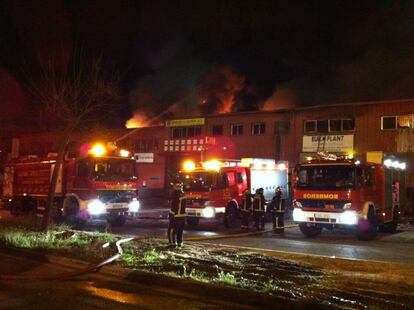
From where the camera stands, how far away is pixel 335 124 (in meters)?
29.8

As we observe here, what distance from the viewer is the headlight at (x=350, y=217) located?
45.8ft

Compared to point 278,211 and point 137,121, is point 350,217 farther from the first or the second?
point 137,121

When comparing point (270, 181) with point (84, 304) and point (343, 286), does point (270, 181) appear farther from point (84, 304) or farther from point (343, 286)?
point (84, 304)

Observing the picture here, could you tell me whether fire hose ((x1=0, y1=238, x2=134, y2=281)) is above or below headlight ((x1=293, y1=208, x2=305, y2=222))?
below

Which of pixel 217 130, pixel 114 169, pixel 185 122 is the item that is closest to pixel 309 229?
pixel 114 169

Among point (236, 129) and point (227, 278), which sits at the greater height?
point (236, 129)

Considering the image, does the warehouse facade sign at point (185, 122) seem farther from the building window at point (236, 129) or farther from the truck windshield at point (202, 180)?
the truck windshield at point (202, 180)

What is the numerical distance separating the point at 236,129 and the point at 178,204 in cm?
2248

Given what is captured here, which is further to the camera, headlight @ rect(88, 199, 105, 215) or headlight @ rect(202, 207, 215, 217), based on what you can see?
headlight @ rect(202, 207, 215, 217)

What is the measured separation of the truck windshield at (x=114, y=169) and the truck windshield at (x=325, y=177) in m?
6.15

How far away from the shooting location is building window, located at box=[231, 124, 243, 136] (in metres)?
33.8

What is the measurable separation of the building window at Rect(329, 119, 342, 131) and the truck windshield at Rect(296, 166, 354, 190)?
15.7m

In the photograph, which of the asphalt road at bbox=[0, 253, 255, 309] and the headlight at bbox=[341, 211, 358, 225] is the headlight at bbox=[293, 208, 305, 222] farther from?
the asphalt road at bbox=[0, 253, 255, 309]

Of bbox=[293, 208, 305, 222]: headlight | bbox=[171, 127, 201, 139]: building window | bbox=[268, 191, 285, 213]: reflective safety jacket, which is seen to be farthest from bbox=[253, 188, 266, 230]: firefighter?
bbox=[171, 127, 201, 139]: building window
